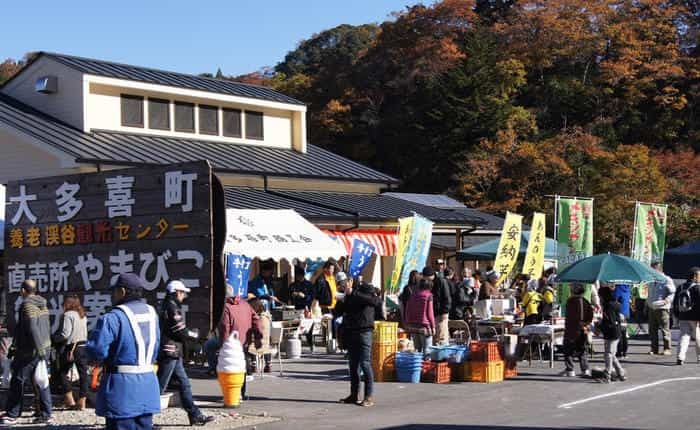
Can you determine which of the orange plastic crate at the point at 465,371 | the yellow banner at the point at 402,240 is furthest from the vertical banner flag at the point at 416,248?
the orange plastic crate at the point at 465,371

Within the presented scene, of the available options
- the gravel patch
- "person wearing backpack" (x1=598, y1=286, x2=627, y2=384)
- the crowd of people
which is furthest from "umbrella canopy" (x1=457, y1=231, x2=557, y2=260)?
the gravel patch

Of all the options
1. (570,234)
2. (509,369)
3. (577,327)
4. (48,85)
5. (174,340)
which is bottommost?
(509,369)

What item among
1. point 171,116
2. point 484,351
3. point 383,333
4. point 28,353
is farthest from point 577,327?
point 171,116

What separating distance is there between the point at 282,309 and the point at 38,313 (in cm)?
762

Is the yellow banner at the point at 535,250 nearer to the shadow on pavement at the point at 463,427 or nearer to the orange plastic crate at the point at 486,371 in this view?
the orange plastic crate at the point at 486,371

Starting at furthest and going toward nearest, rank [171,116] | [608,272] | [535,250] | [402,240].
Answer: [171,116] < [535,250] < [402,240] < [608,272]

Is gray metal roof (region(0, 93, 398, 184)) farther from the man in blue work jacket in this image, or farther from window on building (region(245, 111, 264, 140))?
the man in blue work jacket

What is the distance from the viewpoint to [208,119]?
27094 millimetres

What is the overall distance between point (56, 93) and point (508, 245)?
40.8 ft

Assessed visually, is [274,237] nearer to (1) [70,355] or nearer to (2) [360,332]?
(2) [360,332]

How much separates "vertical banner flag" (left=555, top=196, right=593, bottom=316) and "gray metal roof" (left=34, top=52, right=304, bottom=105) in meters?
11.0

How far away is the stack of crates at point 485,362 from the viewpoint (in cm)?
1414

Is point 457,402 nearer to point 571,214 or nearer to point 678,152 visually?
point 571,214

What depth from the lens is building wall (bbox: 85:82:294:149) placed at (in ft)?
80.4
